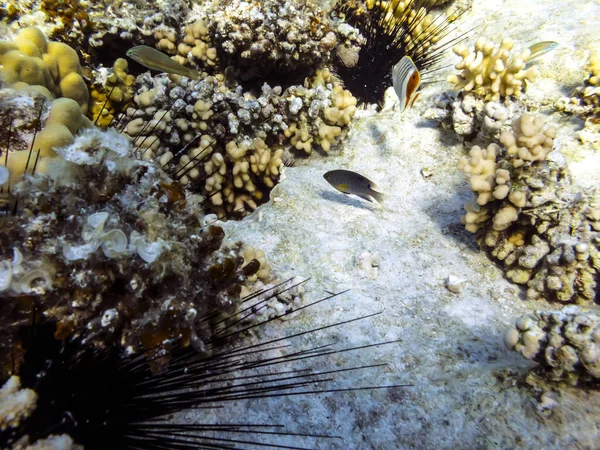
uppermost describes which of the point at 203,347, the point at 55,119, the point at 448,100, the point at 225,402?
the point at 448,100

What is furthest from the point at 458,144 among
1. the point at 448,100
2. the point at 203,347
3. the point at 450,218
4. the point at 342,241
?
the point at 203,347

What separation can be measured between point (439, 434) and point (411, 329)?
854 mm

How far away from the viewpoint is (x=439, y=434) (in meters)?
1.95

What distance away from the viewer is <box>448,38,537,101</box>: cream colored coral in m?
3.67

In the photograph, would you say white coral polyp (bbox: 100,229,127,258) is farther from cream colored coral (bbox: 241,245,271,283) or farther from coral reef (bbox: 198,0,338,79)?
coral reef (bbox: 198,0,338,79)

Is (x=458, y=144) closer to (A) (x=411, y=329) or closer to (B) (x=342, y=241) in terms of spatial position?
(B) (x=342, y=241)

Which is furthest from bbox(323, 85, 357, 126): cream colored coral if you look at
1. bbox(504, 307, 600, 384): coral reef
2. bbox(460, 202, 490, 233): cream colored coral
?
bbox(504, 307, 600, 384): coral reef

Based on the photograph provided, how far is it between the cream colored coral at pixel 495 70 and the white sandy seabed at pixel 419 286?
0.39 m

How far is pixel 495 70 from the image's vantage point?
3.70m

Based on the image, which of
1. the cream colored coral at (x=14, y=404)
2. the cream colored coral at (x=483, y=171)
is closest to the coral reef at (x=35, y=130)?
the cream colored coral at (x=14, y=404)

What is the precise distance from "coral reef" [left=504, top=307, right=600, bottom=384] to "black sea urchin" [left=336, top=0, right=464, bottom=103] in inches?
167

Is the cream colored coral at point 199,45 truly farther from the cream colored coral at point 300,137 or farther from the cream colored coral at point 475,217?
the cream colored coral at point 475,217

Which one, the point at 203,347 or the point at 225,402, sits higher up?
the point at 203,347

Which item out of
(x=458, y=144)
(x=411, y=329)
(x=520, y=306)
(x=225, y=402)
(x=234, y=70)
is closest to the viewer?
(x=225, y=402)
